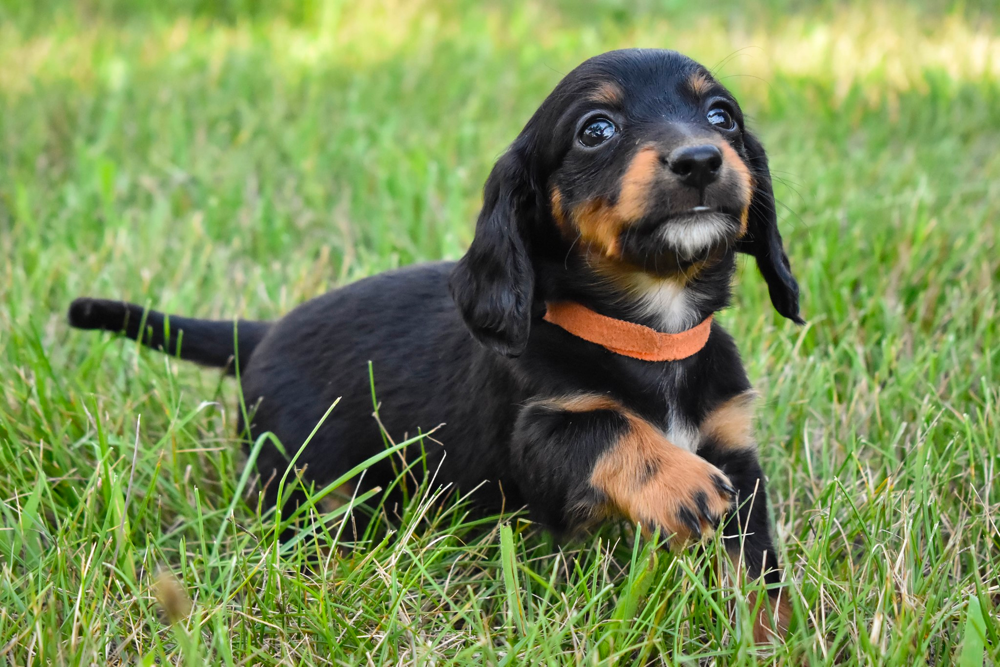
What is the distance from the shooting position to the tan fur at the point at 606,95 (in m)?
2.35

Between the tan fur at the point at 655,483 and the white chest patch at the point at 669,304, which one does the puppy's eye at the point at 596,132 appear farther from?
the tan fur at the point at 655,483

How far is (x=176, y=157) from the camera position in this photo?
542cm

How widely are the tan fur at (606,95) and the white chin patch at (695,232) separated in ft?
1.26

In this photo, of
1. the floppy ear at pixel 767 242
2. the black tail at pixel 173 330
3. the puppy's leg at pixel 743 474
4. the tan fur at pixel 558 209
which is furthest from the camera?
the black tail at pixel 173 330

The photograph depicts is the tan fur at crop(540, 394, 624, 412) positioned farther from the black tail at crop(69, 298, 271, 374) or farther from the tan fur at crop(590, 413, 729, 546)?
the black tail at crop(69, 298, 271, 374)

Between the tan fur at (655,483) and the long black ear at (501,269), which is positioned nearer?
the tan fur at (655,483)

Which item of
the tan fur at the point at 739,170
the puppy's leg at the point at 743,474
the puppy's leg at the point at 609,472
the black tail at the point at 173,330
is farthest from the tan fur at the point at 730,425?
the black tail at the point at 173,330

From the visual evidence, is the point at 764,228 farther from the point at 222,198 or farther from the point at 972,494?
the point at 222,198

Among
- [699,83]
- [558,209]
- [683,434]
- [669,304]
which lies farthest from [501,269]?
[699,83]

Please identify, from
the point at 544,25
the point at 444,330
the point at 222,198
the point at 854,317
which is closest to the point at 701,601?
the point at 444,330

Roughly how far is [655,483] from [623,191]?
0.65 meters

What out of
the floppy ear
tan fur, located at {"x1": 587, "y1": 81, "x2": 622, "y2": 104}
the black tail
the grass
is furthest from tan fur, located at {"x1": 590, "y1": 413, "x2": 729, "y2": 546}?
the black tail

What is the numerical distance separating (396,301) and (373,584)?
92 centimetres

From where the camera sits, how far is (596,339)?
232 cm
